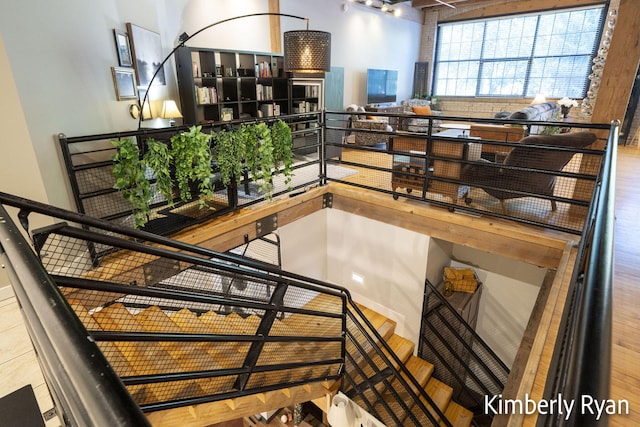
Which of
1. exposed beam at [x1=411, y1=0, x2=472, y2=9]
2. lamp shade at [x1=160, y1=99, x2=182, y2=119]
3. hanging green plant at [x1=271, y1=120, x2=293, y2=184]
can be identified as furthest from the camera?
exposed beam at [x1=411, y1=0, x2=472, y2=9]

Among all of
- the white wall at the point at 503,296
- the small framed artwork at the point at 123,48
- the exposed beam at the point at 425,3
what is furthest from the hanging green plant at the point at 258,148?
the exposed beam at the point at 425,3

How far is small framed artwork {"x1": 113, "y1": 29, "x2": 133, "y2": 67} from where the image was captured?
10.2 feet

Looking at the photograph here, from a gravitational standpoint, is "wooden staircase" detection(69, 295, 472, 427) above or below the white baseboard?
below

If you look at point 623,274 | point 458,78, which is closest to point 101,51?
point 623,274

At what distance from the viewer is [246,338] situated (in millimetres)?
1560

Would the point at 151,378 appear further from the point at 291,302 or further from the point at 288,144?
the point at 291,302

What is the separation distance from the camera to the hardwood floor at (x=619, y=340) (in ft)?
4.14

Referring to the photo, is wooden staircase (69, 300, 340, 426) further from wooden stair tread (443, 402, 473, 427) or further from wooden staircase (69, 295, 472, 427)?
wooden stair tread (443, 402, 473, 427)

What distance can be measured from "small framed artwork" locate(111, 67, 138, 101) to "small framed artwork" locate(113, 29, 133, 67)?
0.06 meters

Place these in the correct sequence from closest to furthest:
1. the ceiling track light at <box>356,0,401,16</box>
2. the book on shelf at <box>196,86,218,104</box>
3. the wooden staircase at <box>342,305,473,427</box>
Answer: the wooden staircase at <box>342,305,473,427</box>
the book on shelf at <box>196,86,218,104</box>
the ceiling track light at <box>356,0,401,16</box>

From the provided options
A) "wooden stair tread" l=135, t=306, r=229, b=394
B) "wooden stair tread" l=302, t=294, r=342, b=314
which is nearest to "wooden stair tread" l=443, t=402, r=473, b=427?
"wooden stair tread" l=302, t=294, r=342, b=314

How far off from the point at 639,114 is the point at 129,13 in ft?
26.8

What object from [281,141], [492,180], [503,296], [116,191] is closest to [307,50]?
[281,141]

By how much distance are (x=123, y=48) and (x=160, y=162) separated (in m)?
1.59
